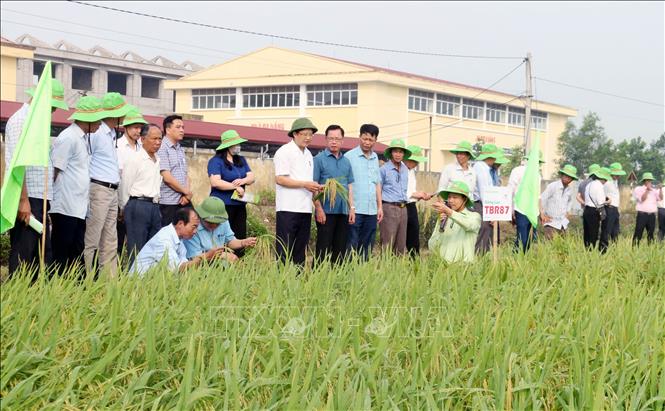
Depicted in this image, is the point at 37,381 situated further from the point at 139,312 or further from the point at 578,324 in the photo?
the point at 578,324

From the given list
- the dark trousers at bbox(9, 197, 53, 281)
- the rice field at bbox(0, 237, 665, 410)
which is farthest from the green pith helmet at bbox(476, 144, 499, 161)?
the dark trousers at bbox(9, 197, 53, 281)

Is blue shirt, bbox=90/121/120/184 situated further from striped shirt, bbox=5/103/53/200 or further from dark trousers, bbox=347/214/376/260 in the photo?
dark trousers, bbox=347/214/376/260

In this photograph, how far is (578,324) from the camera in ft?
14.6

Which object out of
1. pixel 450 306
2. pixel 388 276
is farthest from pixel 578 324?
pixel 388 276

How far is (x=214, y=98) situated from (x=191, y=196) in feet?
172

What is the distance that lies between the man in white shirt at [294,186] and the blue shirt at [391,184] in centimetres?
146

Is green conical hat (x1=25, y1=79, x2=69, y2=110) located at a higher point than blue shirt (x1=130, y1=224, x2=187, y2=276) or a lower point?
higher

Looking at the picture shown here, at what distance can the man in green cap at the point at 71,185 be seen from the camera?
6109 millimetres

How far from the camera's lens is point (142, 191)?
6957mm

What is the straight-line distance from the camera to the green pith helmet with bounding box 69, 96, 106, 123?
617 centimetres

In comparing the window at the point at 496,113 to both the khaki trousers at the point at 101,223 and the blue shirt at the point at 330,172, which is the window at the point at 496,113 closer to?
the blue shirt at the point at 330,172

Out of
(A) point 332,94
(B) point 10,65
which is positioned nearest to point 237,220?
(B) point 10,65

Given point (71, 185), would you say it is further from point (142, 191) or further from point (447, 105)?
point (447, 105)

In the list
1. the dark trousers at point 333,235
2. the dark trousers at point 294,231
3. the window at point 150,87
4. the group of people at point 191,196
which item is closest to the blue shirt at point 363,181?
the group of people at point 191,196
